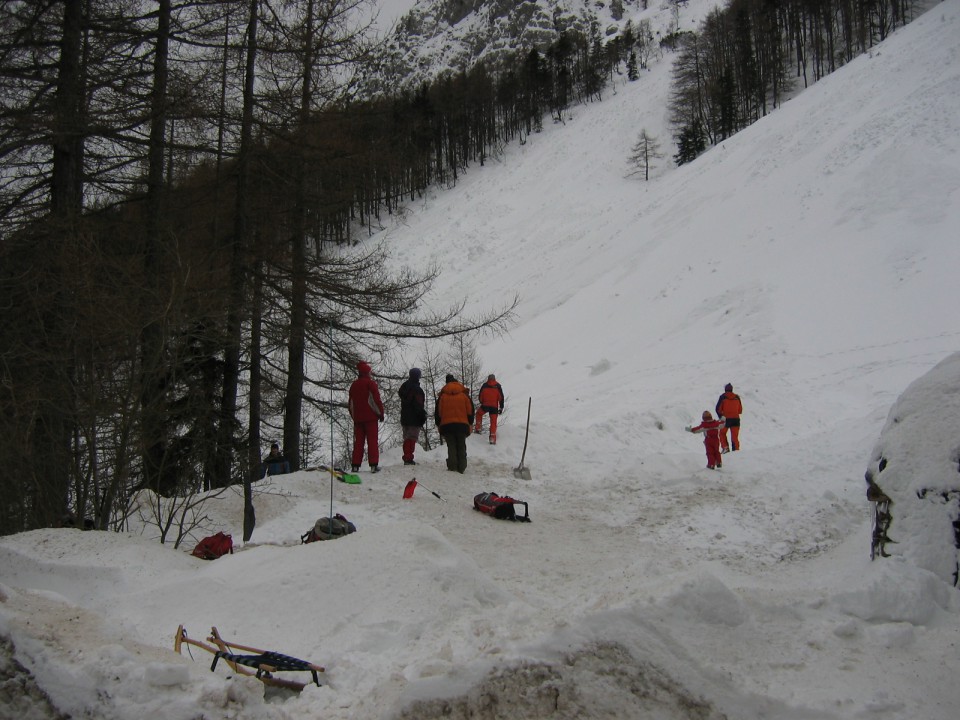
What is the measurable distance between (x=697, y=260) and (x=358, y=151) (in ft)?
68.0

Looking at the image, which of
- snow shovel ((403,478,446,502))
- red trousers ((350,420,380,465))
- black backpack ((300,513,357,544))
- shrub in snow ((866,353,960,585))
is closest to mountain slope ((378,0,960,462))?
red trousers ((350,420,380,465))

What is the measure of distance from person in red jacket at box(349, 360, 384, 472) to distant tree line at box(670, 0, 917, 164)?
49894 millimetres

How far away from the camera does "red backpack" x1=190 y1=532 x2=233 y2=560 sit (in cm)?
609

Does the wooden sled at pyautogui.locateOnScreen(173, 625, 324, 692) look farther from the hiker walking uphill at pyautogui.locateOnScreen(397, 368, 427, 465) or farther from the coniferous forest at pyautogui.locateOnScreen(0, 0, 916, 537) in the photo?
the hiker walking uphill at pyautogui.locateOnScreen(397, 368, 427, 465)

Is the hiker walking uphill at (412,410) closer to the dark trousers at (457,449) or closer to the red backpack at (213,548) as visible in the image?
the dark trousers at (457,449)

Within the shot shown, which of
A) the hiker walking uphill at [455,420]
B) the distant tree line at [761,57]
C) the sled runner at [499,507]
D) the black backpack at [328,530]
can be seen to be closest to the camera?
the black backpack at [328,530]

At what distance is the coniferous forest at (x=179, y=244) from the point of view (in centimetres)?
620

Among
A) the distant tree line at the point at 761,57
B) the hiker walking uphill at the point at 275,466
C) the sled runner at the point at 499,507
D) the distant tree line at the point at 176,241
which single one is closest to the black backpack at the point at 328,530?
the distant tree line at the point at 176,241

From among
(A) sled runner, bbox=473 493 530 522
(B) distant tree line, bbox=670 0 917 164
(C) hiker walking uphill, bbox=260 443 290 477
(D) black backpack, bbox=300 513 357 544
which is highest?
(B) distant tree line, bbox=670 0 917 164

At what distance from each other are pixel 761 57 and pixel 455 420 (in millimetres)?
65238

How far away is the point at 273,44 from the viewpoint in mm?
10891

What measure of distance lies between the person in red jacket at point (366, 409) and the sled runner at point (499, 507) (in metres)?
2.32

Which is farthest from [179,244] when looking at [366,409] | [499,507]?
[499,507]

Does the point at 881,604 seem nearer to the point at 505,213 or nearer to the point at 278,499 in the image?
→ the point at 278,499
